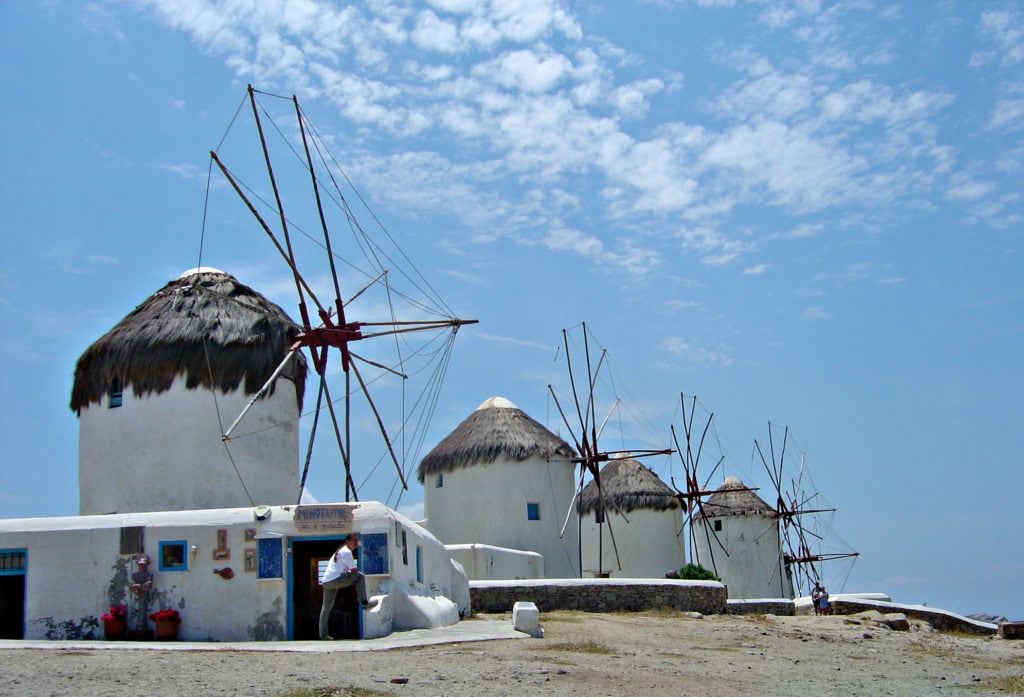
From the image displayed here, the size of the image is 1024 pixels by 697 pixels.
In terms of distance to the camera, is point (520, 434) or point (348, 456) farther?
point (520, 434)

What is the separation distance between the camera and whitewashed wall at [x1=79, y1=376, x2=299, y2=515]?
2169 cm

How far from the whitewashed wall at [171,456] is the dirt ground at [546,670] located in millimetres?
7820

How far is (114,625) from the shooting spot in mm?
16656

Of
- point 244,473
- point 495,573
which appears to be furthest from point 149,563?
point 495,573

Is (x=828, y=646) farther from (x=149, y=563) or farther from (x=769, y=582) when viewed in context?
(x=769, y=582)

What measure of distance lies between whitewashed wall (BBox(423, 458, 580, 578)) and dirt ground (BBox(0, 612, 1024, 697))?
1587 cm

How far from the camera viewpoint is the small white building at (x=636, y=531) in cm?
4097

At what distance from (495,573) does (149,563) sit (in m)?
13.8

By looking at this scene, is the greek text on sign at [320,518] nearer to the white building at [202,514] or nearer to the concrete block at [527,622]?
the white building at [202,514]

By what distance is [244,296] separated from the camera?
24.2 metres

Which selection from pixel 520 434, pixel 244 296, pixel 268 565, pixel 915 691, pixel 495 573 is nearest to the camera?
pixel 915 691

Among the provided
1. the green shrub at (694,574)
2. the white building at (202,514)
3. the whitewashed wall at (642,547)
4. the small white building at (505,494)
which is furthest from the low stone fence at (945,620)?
the white building at (202,514)

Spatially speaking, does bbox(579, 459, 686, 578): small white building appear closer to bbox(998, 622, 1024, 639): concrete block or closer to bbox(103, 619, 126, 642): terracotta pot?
bbox(998, 622, 1024, 639): concrete block

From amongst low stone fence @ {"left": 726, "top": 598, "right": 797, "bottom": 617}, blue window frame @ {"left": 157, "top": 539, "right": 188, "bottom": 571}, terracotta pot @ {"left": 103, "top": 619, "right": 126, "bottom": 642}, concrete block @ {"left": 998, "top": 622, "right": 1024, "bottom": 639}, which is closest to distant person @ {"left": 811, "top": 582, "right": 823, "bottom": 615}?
low stone fence @ {"left": 726, "top": 598, "right": 797, "bottom": 617}
